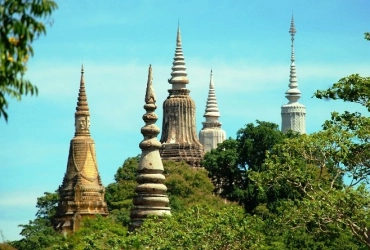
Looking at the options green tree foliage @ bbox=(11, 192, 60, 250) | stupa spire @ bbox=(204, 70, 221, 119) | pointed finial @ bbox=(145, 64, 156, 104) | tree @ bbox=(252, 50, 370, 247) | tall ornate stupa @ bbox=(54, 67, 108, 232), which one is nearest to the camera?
tree @ bbox=(252, 50, 370, 247)

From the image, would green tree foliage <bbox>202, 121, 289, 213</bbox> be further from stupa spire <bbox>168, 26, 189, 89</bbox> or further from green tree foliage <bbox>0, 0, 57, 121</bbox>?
green tree foliage <bbox>0, 0, 57, 121</bbox>

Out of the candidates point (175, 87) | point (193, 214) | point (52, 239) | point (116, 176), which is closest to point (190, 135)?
point (175, 87)

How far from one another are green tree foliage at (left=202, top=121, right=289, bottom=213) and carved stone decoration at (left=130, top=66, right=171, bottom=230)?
9.15 m

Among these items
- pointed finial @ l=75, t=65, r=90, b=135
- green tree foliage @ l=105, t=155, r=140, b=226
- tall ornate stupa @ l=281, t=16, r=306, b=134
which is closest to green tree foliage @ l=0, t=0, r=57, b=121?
green tree foliage @ l=105, t=155, r=140, b=226

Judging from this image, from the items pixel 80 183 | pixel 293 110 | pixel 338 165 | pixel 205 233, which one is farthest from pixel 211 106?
pixel 338 165

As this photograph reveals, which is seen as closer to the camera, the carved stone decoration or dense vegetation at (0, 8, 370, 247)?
dense vegetation at (0, 8, 370, 247)

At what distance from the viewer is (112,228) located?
51875 mm

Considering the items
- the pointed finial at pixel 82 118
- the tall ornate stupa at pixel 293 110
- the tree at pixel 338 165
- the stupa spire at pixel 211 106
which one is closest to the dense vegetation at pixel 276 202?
the tree at pixel 338 165

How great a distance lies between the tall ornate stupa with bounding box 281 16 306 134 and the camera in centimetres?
12031

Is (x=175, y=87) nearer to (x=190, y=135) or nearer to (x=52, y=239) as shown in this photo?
(x=190, y=135)

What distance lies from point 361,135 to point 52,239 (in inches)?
1085

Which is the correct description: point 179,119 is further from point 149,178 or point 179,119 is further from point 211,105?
point 149,178

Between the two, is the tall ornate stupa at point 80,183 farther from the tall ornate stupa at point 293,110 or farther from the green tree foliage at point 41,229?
the tall ornate stupa at point 293,110

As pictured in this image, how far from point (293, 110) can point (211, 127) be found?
51.5ft
